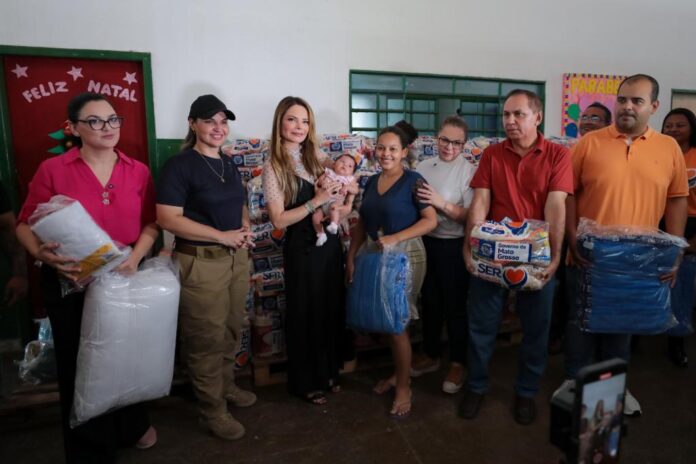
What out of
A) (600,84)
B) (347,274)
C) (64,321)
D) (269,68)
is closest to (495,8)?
(600,84)

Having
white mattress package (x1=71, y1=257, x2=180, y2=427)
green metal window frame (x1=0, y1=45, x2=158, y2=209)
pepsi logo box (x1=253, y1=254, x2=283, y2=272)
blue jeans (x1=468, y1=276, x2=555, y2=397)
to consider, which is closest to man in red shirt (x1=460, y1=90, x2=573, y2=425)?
blue jeans (x1=468, y1=276, x2=555, y2=397)

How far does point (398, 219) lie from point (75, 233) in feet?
4.89

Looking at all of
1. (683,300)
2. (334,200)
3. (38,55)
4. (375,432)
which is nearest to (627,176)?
(683,300)

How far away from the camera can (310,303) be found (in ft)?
8.14

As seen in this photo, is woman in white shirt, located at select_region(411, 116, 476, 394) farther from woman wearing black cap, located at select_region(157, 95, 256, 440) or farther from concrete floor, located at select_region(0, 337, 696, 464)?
woman wearing black cap, located at select_region(157, 95, 256, 440)

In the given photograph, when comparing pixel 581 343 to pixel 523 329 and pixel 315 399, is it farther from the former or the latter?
pixel 315 399

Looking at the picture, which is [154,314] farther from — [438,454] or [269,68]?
[269,68]

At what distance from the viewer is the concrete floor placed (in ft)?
7.05

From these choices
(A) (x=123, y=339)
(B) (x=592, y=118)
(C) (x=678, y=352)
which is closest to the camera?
(A) (x=123, y=339)

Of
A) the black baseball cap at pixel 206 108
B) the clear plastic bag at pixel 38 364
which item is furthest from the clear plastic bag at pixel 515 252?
the clear plastic bag at pixel 38 364

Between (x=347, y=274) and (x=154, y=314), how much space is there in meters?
1.09

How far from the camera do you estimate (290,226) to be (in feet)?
8.04

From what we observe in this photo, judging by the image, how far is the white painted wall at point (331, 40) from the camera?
324 cm

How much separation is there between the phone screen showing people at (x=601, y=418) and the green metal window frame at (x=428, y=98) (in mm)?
3424
